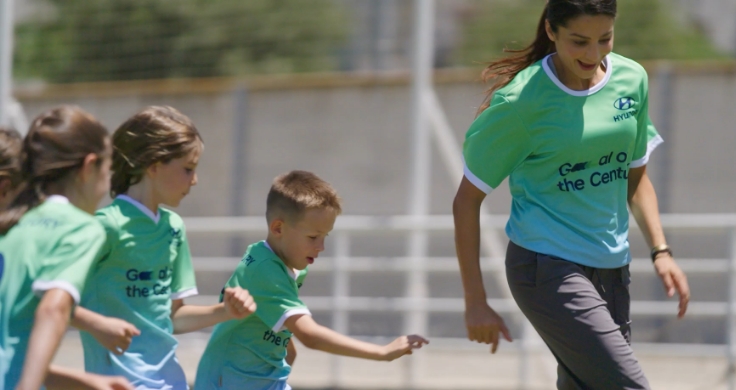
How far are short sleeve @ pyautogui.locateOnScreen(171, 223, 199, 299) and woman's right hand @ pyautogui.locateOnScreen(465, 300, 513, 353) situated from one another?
1.07 metres

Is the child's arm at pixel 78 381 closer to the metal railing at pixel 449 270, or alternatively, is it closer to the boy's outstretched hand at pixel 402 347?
the boy's outstretched hand at pixel 402 347

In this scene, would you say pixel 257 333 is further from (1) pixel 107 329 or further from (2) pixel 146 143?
(2) pixel 146 143

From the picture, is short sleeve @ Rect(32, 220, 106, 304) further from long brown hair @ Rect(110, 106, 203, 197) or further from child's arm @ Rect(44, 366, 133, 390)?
long brown hair @ Rect(110, 106, 203, 197)

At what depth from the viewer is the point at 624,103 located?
3.27 m

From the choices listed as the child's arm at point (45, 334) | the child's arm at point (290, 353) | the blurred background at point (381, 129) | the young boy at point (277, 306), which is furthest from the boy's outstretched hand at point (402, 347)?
the blurred background at point (381, 129)

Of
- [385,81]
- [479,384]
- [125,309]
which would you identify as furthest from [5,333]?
[385,81]

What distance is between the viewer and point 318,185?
3.46m

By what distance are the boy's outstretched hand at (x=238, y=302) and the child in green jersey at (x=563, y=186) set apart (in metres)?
0.71

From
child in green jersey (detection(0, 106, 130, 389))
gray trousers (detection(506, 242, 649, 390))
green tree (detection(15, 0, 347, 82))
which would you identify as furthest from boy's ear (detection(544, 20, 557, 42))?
green tree (detection(15, 0, 347, 82))

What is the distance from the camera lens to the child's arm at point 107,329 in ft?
9.27

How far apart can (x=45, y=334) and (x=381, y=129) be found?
801 centimetres

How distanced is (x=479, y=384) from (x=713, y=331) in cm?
227

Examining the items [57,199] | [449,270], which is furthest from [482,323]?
[449,270]

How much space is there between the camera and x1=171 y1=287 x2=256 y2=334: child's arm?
301cm
